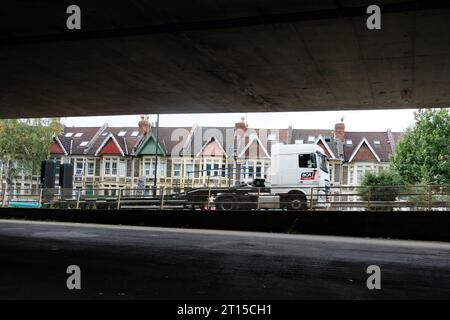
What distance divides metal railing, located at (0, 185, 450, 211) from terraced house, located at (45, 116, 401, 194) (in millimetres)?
25068

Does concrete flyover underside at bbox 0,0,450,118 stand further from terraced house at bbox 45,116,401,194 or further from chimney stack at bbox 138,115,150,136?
chimney stack at bbox 138,115,150,136

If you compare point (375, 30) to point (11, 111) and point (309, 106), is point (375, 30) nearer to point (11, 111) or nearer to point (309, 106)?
point (309, 106)

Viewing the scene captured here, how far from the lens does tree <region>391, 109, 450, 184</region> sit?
4588cm

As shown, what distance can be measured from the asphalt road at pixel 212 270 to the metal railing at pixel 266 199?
7549mm

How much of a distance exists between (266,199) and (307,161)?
338 centimetres

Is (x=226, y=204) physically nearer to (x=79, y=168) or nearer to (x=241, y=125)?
(x=241, y=125)

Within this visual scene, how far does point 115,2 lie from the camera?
831cm

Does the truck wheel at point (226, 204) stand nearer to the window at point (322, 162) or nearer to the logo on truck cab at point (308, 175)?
the logo on truck cab at point (308, 175)

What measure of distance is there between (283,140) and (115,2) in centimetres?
5547

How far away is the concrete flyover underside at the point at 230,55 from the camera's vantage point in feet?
27.9

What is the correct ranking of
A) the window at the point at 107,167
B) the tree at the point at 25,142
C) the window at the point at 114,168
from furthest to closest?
the window at the point at 107,167 < the window at the point at 114,168 < the tree at the point at 25,142

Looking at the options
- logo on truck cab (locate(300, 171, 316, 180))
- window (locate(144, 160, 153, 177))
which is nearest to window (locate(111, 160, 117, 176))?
window (locate(144, 160, 153, 177))

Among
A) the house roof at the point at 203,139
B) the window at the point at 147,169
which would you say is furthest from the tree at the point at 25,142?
the window at the point at 147,169

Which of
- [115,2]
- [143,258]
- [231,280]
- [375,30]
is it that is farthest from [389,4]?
[143,258]
